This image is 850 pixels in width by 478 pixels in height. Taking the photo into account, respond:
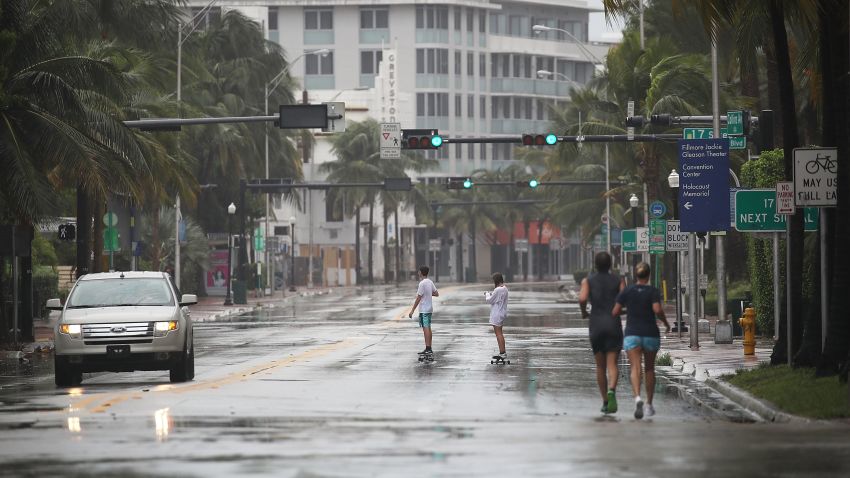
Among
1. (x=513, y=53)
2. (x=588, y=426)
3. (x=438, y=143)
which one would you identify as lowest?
(x=588, y=426)

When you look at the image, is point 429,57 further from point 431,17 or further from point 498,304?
point 498,304

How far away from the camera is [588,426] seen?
17.2 metres

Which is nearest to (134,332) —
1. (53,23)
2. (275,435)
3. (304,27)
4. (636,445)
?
(275,435)

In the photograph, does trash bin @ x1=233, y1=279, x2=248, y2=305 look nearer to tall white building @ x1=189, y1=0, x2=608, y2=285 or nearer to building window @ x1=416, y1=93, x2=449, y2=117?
tall white building @ x1=189, y1=0, x2=608, y2=285

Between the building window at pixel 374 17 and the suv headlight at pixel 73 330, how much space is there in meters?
111

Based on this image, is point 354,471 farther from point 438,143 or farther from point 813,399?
point 438,143

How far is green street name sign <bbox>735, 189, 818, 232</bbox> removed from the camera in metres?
25.9

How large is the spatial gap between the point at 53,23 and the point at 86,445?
22.9 meters

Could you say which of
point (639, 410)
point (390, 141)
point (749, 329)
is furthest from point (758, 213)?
point (390, 141)

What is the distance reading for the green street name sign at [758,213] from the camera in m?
25.9

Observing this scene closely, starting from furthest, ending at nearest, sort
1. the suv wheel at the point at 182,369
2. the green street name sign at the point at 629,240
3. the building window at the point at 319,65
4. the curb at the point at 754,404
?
the building window at the point at 319,65, the green street name sign at the point at 629,240, the suv wheel at the point at 182,369, the curb at the point at 754,404

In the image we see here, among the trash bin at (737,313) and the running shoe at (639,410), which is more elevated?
the trash bin at (737,313)

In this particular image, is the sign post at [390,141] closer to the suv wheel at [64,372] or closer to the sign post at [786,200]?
the suv wheel at [64,372]

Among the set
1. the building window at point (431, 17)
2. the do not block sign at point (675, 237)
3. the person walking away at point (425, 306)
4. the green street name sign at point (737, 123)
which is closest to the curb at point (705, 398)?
the person walking away at point (425, 306)
